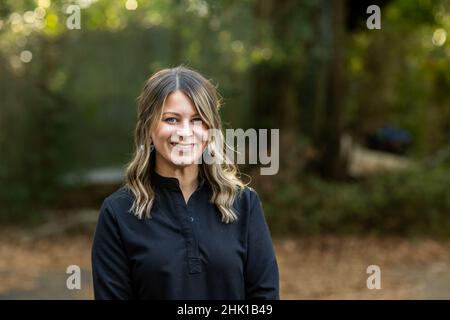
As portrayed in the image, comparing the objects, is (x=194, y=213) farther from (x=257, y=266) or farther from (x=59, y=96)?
(x=59, y=96)

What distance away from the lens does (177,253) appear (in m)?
2.53

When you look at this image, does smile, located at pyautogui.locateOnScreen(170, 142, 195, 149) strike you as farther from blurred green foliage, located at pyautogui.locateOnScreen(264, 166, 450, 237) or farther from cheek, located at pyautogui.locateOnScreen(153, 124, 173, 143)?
blurred green foliage, located at pyautogui.locateOnScreen(264, 166, 450, 237)

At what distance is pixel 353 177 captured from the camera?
12555 mm

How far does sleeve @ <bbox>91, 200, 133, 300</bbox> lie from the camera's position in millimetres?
2562

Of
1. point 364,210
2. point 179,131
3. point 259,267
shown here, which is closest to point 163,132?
point 179,131

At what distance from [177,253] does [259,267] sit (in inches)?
12.9

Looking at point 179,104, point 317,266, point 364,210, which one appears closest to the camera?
point 179,104

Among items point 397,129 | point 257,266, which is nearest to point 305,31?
point 397,129

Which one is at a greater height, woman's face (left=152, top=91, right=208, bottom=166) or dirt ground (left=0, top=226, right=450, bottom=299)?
woman's face (left=152, top=91, right=208, bottom=166)

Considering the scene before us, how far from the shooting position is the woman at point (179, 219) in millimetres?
2539

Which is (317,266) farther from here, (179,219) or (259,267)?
(179,219)

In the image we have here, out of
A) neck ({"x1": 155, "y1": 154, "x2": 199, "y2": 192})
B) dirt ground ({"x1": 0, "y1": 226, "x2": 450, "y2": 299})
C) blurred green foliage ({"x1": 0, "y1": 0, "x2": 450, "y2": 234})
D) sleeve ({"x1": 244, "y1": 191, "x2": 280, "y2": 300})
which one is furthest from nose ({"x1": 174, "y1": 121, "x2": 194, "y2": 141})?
blurred green foliage ({"x1": 0, "y1": 0, "x2": 450, "y2": 234})

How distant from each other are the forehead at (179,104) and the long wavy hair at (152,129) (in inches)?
0.6

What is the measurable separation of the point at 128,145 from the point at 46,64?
2.25m
